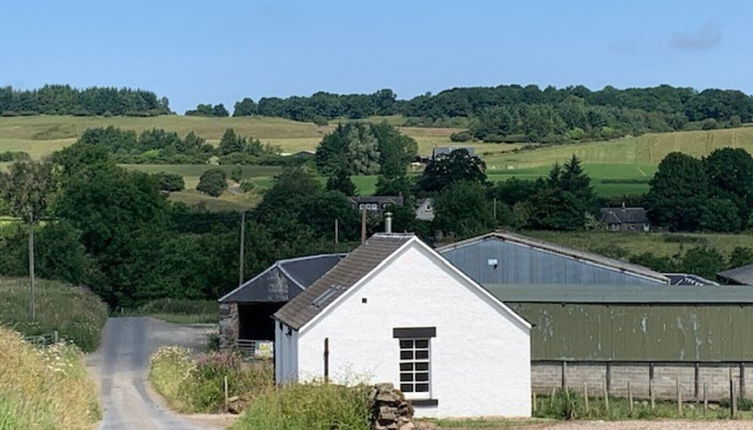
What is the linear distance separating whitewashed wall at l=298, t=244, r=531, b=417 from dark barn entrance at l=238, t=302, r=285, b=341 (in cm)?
1633

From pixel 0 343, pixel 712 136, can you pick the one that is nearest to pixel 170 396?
pixel 0 343

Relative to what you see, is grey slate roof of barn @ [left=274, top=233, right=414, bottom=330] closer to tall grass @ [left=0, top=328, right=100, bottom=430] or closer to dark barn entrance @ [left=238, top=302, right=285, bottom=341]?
tall grass @ [left=0, top=328, right=100, bottom=430]

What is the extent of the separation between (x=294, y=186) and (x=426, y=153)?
50258 millimetres

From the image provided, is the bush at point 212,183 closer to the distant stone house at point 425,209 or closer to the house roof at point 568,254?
the distant stone house at point 425,209

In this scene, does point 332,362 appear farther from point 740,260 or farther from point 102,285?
point 102,285

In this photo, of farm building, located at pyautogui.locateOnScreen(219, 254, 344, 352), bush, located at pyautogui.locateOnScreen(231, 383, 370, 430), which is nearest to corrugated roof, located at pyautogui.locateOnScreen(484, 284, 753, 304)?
farm building, located at pyautogui.locateOnScreen(219, 254, 344, 352)

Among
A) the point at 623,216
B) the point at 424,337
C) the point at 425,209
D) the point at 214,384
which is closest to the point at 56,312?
the point at 214,384

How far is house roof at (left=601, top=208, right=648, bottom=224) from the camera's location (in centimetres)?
9731

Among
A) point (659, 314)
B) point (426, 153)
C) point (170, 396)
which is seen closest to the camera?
point (170, 396)

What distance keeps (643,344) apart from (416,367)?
8.60 m

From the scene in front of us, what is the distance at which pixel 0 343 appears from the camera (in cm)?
2100

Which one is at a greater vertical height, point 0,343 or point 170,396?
point 0,343

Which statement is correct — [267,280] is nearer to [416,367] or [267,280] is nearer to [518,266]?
[518,266]

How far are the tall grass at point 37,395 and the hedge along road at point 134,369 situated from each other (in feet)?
3.77
